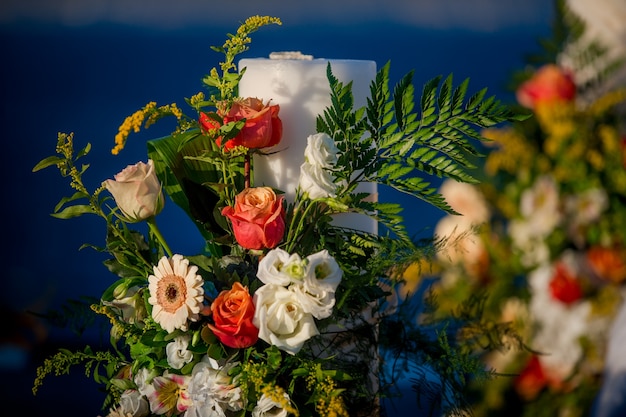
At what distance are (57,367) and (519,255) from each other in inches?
50.2

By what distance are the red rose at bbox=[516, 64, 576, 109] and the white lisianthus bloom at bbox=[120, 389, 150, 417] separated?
1.24 m

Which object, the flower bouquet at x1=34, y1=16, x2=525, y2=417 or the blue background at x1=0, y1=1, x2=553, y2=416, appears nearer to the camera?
the flower bouquet at x1=34, y1=16, x2=525, y2=417

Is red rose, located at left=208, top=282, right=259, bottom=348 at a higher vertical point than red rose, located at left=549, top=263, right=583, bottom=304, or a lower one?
higher

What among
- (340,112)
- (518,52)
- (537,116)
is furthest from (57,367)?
(518,52)

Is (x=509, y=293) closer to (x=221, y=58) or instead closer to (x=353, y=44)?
(x=353, y=44)

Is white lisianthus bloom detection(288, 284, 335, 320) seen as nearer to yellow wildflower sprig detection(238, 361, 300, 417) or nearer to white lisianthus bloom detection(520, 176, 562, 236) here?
yellow wildflower sprig detection(238, 361, 300, 417)

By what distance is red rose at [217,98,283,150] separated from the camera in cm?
72

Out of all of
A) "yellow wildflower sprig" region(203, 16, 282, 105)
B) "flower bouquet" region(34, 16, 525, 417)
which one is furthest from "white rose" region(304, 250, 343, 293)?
"yellow wildflower sprig" region(203, 16, 282, 105)

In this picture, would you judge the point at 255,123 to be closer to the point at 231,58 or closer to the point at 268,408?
the point at 231,58

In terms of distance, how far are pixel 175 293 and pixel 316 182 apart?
0.55 ft

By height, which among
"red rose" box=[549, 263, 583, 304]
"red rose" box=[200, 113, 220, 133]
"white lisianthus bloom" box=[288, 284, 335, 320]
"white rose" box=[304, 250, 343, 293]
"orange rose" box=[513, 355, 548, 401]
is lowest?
"orange rose" box=[513, 355, 548, 401]

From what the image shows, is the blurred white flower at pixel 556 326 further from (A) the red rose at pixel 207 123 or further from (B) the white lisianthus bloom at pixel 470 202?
(A) the red rose at pixel 207 123

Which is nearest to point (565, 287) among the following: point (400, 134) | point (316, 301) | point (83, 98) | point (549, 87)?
point (549, 87)

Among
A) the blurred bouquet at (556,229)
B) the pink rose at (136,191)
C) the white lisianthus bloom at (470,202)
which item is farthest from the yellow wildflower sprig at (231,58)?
the white lisianthus bloom at (470,202)
